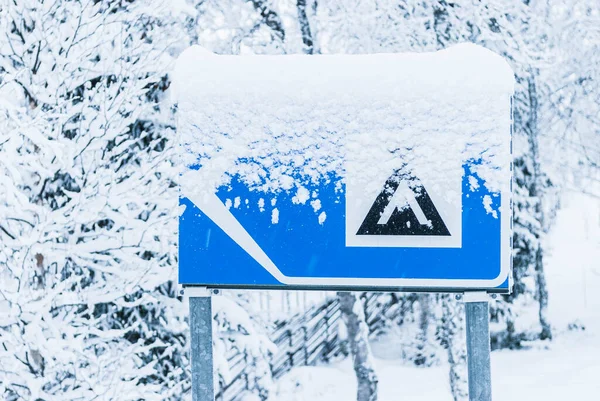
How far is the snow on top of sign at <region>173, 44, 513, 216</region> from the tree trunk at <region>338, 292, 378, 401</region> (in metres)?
7.97

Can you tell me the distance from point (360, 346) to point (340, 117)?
8343 mm

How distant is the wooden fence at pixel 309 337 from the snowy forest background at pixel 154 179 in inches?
17.2

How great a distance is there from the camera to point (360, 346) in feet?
33.8

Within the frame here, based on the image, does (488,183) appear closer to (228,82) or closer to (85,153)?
(228,82)

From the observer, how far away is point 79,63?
6316 mm

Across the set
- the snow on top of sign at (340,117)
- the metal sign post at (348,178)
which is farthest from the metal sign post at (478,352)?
the snow on top of sign at (340,117)

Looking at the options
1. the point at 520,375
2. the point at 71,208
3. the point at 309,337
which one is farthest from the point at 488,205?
the point at 309,337

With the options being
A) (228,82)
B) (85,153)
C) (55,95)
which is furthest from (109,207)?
(228,82)

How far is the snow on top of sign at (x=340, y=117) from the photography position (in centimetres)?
234

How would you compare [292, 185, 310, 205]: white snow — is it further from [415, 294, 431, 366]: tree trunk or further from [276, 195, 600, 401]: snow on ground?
[415, 294, 431, 366]: tree trunk

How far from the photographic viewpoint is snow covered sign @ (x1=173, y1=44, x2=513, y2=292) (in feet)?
7.54

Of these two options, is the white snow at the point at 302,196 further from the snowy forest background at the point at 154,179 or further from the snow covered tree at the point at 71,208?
the snow covered tree at the point at 71,208

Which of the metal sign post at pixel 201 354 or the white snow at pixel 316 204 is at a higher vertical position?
the white snow at pixel 316 204

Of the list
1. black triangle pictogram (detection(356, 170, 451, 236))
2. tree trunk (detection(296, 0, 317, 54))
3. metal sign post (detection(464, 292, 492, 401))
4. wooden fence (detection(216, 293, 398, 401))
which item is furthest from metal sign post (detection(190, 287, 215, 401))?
wooden fence (detection(216, 293, 398, 401))
